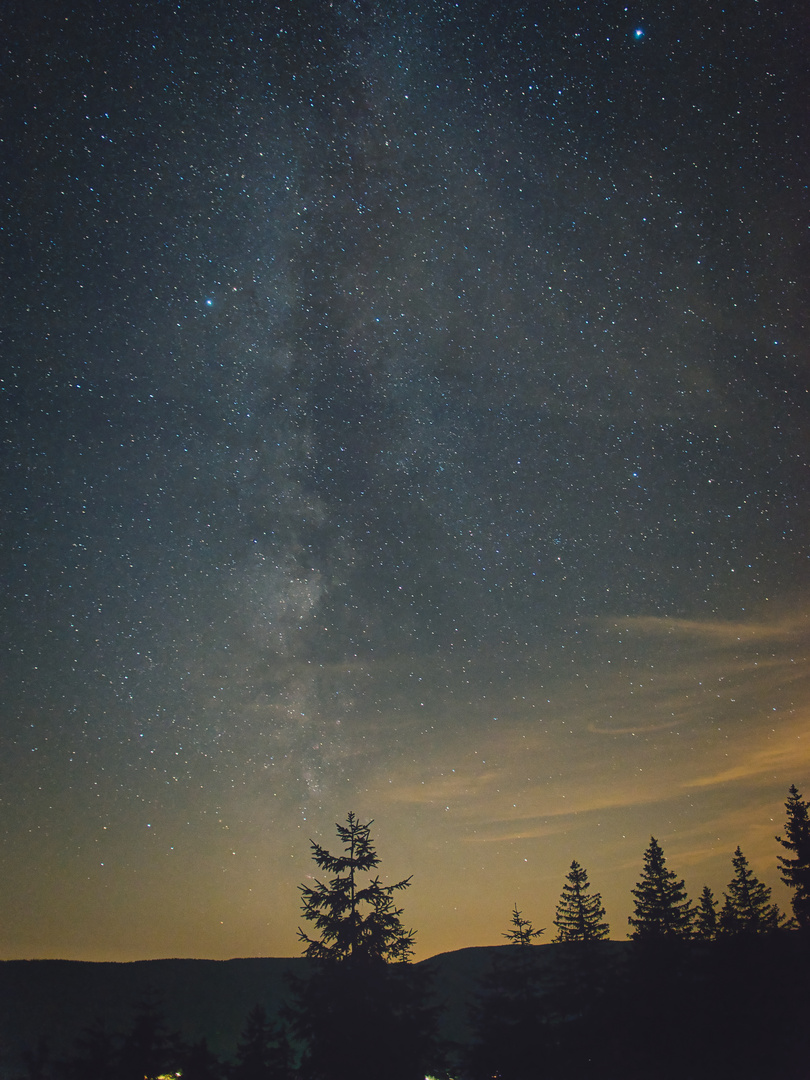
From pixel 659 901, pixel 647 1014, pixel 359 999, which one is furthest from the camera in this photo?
pixel 659 901

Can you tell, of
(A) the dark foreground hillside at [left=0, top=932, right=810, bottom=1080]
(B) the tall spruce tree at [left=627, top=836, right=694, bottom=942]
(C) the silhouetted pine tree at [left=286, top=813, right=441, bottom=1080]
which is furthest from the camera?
(B) the tall spruce tree at [left=627, top=836, right=694, bottom=942]

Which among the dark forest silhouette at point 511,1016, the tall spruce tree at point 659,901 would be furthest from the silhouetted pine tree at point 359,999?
the tall spruce tree at point 659,901

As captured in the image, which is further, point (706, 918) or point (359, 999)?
point (706, 918)

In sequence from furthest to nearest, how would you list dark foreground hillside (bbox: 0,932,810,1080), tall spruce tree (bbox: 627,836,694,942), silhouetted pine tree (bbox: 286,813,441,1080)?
tall spruce tree (bbox: 627,836,694,942) → dark foreground hillside (bbox: 0,932,810,1080) → silhouetted pine tree (bbox: 286,813,441,1080)

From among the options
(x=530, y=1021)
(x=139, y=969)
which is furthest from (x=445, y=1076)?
(x=139, y=969)

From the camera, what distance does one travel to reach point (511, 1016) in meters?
20.7

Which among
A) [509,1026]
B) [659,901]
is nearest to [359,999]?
[509,1026]

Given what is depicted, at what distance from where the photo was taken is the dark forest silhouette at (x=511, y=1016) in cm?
1330

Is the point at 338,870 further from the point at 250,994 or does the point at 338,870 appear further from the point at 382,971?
the point at 250,994

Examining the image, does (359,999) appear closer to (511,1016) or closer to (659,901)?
(511,1016)

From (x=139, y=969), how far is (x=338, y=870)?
149314 mm

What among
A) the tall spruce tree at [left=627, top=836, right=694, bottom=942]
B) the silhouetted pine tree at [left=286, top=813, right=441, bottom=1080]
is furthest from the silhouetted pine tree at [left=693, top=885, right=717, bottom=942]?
the silhouetted pine tree at [left=286, top=813, right=441, bottom=1080]

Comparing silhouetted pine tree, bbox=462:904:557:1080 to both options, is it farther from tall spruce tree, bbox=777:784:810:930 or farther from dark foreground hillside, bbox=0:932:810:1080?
tall spruce tree, bbox=777:784:810:930

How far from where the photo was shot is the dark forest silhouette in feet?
43.7
